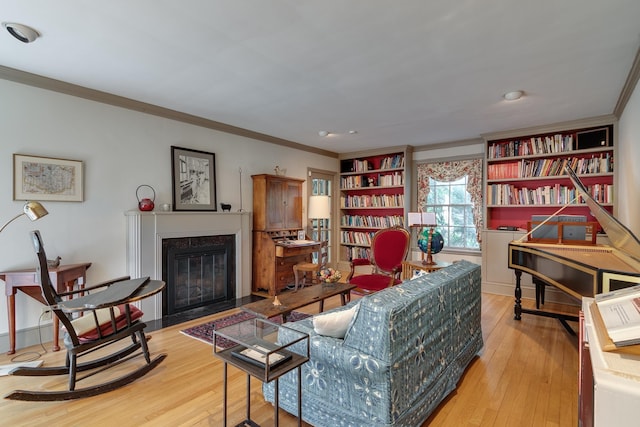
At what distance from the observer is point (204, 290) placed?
4078mm

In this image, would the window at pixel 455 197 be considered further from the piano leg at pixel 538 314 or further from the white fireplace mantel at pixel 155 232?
the white fireplace mantel at pixel 155 232

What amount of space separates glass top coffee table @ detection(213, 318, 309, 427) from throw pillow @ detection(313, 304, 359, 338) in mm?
117

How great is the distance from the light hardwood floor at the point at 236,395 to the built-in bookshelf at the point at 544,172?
2.27 m

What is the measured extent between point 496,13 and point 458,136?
3352 mm

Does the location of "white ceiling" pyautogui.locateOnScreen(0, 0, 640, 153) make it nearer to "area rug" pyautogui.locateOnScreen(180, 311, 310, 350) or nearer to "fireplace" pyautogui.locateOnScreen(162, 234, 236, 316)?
"fireplace" pyautogui.locateOnScreen(162, 234, 236, 316)

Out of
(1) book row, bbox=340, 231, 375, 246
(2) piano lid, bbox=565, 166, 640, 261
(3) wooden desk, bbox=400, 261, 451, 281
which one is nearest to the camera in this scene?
(2) piano lid, bbox=565, 166, 640, 261

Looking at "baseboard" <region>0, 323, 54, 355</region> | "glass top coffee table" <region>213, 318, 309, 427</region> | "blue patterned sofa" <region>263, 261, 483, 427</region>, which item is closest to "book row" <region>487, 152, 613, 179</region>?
"blue patterned sofa" <region>263, 261, 483, 427</region>

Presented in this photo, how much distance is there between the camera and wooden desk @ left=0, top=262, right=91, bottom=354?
2637 millimetres

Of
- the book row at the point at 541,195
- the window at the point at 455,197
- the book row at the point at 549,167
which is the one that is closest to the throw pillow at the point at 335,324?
the book row at the point at 541,195

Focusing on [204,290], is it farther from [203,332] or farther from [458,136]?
[458,136]

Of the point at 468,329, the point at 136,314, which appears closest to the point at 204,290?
the point at 136,314

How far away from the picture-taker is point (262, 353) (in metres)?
1.52

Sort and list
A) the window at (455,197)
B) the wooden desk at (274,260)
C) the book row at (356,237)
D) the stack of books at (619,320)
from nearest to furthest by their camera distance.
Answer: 1. the stack of books at (619,320)
2. the wooden desk at (274,260)
3. the window at (455,197)
4. the book row at (356,237)

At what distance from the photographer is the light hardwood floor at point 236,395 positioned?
1910 millimetres
